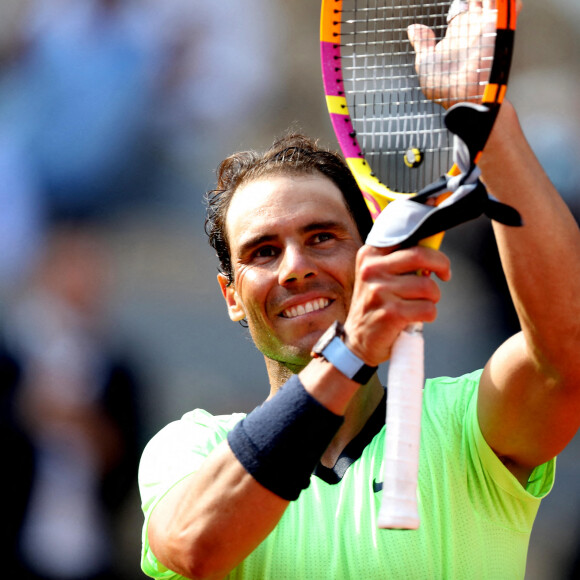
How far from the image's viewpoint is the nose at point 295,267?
7.66 feet

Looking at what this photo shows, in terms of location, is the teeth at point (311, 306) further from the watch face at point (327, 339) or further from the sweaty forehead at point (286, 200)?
the watch face at point (327, 339)

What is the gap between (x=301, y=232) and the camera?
7.93ft

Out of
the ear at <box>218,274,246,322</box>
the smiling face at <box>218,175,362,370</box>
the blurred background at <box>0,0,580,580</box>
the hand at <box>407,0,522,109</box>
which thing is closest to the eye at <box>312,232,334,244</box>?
the smiling face at <box>218,175,362,370</box>

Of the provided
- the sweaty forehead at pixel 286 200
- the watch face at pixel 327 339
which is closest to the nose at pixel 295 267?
the sweaty forehead at pixel 286 200

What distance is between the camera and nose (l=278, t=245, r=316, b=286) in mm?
2334

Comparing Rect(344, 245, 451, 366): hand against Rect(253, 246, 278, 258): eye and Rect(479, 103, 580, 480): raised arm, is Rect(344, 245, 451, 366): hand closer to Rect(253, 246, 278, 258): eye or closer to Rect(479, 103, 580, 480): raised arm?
Rect(479, 103, 580, 480): raised arm

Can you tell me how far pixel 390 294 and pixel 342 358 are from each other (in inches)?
6.3

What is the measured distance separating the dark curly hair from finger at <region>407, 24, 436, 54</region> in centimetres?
66

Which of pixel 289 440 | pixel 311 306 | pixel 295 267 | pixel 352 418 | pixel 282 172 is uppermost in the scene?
pixel 282 172

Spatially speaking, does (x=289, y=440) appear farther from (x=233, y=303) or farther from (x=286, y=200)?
(x=233, y=303)

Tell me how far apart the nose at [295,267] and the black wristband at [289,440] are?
580mm

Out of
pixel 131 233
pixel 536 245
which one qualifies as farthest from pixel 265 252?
pixel 131 233

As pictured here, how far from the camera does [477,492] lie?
83.7 inches

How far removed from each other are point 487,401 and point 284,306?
59 cm
